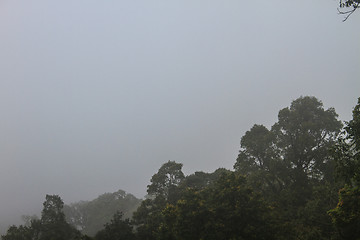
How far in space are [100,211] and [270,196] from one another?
54318mm

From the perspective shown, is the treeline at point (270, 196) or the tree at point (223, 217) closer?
the treeline at point (270, 196)

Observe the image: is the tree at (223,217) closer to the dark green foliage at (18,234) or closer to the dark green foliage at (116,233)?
the dark green foliage at (116,233)

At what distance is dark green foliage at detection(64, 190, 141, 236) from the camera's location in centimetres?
6038

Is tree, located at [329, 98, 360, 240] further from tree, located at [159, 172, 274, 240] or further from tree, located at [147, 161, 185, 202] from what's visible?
tree, located at [147, 161, 185, 202]

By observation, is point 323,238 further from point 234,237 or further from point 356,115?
point 356,115

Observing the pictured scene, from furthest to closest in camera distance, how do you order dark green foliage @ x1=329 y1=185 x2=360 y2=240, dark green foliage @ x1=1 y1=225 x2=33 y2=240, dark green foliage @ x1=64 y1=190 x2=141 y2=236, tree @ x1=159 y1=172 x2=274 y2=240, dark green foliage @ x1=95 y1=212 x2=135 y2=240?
1. dark green foliage @ x1=64 y1=190 x2=141 y2=236
2. dark green foliage @ x1=1 y1=225 x2=33 y2=240
3. dark green foliage @ x1=95 y1=212 x2=135 y2=240
4. tree @ x1=159 y1=172 x2=274 y2=240
5. dark green foliage @ x1=329 y1=185 x2=360 y2=240

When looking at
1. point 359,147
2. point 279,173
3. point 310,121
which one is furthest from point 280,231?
point 310,121

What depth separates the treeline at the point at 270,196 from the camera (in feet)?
47.6

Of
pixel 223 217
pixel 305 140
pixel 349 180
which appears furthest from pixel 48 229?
pixel 305 140

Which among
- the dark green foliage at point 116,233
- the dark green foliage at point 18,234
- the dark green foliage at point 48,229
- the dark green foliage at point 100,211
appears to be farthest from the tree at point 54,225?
the dark green foliage at point 100,211

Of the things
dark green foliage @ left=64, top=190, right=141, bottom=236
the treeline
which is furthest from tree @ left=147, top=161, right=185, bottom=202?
dark green foliage @ left=64, top=190, right=141, bottom=236

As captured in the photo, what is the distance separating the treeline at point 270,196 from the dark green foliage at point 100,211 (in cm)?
3074

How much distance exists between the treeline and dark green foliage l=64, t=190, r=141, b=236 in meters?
30.7

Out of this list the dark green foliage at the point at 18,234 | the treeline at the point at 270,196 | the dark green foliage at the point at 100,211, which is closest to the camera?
the treeline at the point at 270,196
